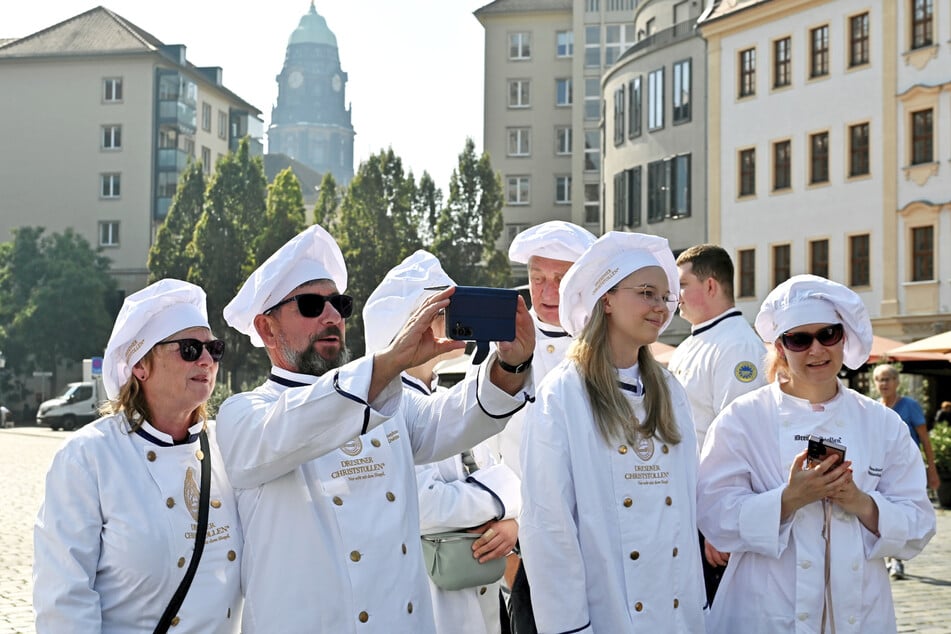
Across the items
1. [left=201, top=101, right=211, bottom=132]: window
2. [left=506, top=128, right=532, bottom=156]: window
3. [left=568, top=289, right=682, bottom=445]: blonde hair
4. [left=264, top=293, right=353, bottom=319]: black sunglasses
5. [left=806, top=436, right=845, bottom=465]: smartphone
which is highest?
[left=201, top=101, right=211, bottom=132]: window

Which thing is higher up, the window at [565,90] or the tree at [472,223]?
the window at [565,90]

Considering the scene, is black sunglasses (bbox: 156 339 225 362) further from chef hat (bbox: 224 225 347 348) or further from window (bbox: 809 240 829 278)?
window (bbox: 809 240 829 278)

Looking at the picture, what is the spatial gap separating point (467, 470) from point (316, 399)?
188cm

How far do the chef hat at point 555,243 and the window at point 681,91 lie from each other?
4319 centimetres

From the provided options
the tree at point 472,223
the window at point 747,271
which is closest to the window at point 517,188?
the tree at point 472,223

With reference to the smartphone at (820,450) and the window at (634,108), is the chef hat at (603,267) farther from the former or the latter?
the window at (634,108)

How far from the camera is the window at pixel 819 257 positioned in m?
42.8

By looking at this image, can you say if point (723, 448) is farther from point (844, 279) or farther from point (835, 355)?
point (844, 279)

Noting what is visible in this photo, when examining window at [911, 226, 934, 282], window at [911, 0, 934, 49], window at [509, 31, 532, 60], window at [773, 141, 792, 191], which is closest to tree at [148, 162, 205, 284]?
window at [509, 31, 532, 60]

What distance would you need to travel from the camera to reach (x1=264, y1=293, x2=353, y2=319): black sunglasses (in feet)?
14.8

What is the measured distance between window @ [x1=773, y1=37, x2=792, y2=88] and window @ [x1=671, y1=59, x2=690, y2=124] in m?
4.41

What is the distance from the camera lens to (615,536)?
15.5 ft

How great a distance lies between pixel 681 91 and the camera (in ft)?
161

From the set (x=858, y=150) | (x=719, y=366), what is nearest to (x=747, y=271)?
(x=858, y=150)
